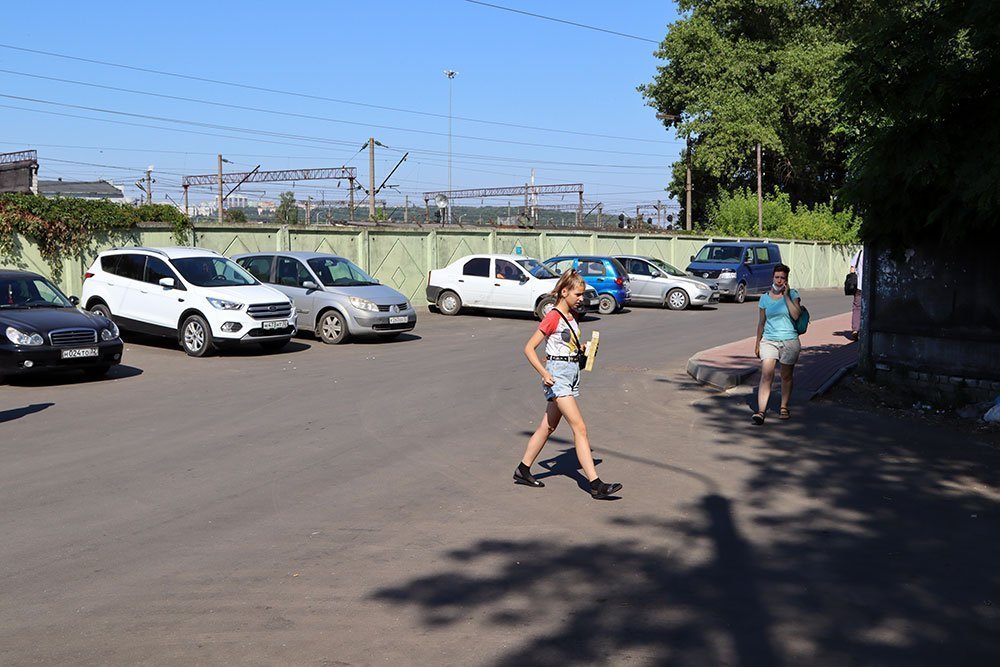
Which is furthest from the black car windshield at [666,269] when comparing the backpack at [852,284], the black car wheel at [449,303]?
the backpack at [852,284]

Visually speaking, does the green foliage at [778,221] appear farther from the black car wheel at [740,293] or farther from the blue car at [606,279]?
the blue car at [606,279]

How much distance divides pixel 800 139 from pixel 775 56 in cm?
481

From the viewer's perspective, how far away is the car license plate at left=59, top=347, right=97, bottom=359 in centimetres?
1340

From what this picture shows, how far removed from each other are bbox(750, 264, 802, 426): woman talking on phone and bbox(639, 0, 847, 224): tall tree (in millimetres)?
43653

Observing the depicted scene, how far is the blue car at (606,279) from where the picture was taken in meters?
26.9

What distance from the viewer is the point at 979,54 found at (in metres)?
10.5

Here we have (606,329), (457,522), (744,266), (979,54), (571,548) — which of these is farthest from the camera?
(744,266)

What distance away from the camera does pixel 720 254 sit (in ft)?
112

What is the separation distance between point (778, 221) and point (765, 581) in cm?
4893

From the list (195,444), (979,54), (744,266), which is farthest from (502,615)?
(744,266)

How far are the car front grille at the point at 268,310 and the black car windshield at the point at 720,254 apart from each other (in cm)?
2012

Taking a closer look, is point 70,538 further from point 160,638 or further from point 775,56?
point 775,56

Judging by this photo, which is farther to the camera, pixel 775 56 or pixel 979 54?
pixel 775 56

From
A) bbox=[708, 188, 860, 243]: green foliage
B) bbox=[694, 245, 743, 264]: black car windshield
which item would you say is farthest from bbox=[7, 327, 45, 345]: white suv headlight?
bbox=[708, 188, 860, 243]: green foliage
